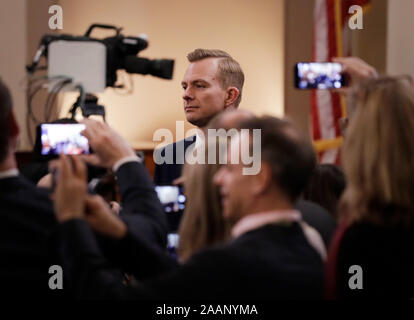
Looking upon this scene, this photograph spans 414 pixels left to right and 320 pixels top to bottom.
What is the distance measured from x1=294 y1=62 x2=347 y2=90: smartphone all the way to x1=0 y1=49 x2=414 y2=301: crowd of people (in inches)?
27.1

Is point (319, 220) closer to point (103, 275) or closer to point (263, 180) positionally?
point (263, 180)

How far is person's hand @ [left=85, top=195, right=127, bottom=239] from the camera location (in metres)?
1.28

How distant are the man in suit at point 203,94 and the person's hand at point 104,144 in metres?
1.02

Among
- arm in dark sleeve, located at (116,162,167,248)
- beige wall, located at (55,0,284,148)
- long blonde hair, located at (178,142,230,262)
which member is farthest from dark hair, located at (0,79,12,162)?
beige wall, located at (55,0,284,148)

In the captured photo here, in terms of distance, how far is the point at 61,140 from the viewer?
1517 mm

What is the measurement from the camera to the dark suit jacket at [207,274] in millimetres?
1222

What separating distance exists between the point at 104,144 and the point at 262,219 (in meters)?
0.42

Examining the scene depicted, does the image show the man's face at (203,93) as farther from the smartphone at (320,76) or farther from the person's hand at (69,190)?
the person's hand at (69,190)

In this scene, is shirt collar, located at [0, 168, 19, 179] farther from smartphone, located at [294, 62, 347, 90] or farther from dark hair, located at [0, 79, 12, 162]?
smartphone, located at [294, 62, 347, 90]

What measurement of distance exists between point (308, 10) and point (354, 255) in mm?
3958

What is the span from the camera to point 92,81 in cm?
146

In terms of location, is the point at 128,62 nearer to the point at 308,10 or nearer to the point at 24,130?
the point at 24,130
